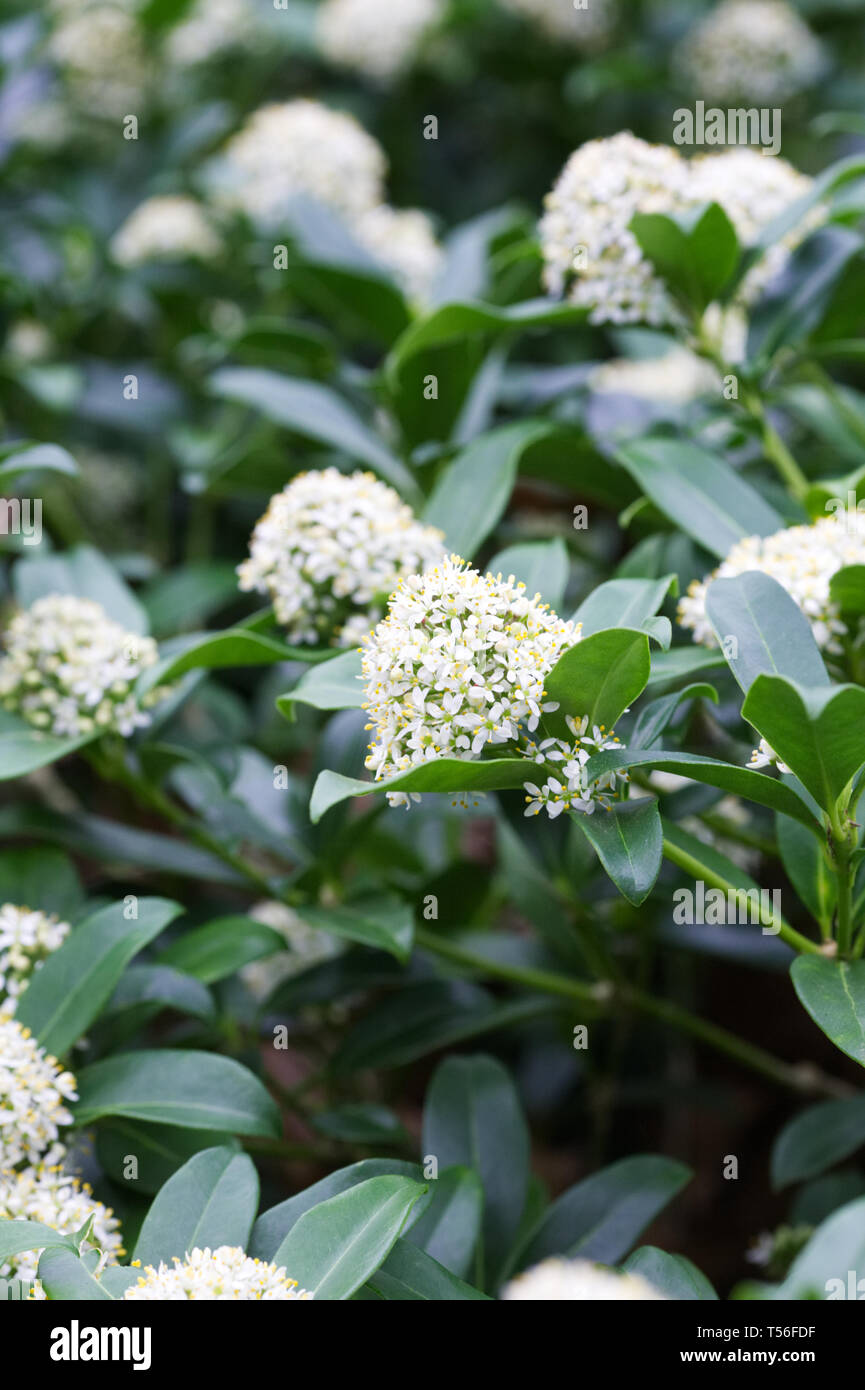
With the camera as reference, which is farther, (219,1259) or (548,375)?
(548,375)

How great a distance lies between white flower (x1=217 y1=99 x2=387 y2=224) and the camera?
2197 millimetres

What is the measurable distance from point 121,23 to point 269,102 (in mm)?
504

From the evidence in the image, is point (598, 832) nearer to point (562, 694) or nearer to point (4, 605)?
point (562, 694)

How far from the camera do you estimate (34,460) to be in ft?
4.70

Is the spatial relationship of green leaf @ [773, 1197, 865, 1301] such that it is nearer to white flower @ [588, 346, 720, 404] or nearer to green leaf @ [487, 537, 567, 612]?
green leaf @ [487, 537, 567, 612]

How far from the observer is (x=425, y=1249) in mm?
1190

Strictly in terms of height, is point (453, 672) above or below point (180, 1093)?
above

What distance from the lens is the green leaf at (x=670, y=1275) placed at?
1058 mm

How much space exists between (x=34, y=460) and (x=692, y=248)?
0.80 m

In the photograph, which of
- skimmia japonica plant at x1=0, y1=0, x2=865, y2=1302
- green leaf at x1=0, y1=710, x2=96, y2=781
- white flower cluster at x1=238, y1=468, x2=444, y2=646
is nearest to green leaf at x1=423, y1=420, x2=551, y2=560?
skimmia japonica plant at x1=0, y1=0, x2=865, y2=1302

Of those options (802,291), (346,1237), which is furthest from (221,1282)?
(802,291)

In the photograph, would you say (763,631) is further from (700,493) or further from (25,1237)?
(25,1237)

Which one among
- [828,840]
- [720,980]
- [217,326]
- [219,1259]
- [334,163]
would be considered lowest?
[720,980]
